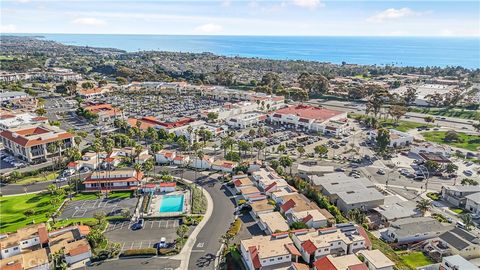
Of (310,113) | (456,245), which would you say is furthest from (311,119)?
(456,245)

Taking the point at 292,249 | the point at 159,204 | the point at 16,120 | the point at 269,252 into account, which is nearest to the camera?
the point at 269,252

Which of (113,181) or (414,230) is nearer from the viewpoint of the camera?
(414,230)

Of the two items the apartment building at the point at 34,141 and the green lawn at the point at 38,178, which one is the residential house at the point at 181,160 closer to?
the green lawn at the point at 38,178

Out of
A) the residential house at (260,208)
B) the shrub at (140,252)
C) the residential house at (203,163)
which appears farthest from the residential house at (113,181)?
the residential house at (260,208)

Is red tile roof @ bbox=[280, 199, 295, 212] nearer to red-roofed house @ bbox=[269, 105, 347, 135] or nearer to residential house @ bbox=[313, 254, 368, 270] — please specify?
residential house @ bbox=[313, 254, 368, 270]

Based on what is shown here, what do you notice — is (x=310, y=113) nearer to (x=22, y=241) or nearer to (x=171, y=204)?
(x=171, y=204)
